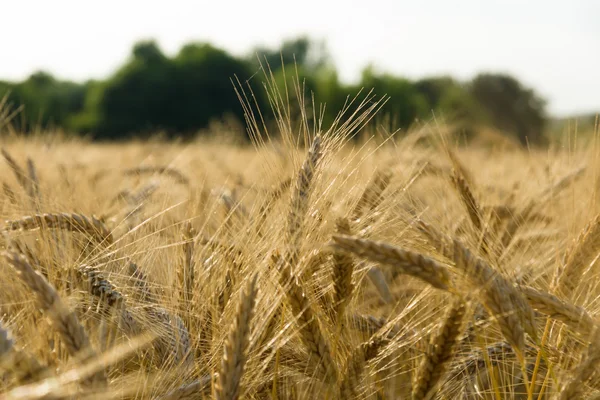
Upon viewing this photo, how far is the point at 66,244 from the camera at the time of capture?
4.45 feet

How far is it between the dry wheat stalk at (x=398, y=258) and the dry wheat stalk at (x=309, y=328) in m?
0.22

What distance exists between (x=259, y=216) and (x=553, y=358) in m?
0.64

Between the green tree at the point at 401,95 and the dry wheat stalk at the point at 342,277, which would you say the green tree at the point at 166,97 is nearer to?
the green tree at the point at 401,95

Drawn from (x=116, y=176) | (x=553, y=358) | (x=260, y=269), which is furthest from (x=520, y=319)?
(x=116, y=176)

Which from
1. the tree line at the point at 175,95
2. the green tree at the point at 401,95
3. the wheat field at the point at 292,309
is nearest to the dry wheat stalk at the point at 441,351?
the wheat field at the point at 292,309

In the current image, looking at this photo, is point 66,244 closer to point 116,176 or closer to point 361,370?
point 361,370

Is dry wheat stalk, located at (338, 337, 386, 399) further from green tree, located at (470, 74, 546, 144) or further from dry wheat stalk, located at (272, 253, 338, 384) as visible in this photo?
green tree, located at (470, 74, 546, 144)

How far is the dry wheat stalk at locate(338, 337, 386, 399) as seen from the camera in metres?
1.11

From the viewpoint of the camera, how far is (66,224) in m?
1.30

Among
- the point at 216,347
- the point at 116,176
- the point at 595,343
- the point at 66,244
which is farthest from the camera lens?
the point at 116,176

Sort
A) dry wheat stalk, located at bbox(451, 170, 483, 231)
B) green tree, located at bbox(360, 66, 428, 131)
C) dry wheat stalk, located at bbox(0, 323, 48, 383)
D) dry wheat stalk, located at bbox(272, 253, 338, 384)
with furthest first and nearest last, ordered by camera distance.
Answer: green tree, located at bbox(360, 66, 428, 131) → dry wheat stalk, located at bbox(451, 170, 483, 231) → dry wheat stalk, located at bbox(272, 253, 338, 384) → dry wheat stalk, located at bbox(0, 323, 48, 383)

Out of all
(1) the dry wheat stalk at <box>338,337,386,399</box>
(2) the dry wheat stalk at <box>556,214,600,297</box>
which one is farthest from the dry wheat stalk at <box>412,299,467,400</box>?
(2) the dry wheat stalk at <box>556,214,600,297</box>

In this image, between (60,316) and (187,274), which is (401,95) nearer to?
(187,274)

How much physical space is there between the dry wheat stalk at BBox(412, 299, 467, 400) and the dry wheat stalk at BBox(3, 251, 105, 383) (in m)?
0.52
